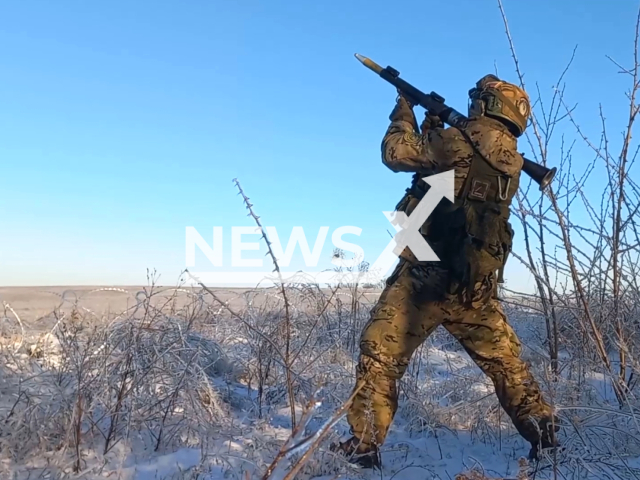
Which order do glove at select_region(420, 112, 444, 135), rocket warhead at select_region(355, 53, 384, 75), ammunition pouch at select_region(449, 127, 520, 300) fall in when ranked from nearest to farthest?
ammunition pouch at select_region(449, 127, 520, 300), glove at select_region(420, 112, 444, 135), rocket warhead at select_region(355, 53, 384, 75)

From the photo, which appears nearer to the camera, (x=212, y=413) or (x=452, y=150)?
(x=452, y=150)

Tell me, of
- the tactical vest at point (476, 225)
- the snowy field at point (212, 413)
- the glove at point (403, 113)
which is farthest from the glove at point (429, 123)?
the snowy field at point (212, 413)

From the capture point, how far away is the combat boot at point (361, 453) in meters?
2.35

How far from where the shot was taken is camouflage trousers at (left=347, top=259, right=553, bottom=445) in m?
2.48

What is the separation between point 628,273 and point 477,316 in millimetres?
1113

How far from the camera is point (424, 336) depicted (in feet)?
8.51

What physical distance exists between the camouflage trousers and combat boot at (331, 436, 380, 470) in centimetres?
10

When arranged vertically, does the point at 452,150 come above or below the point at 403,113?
below

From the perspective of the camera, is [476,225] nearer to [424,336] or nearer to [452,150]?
[452,150]

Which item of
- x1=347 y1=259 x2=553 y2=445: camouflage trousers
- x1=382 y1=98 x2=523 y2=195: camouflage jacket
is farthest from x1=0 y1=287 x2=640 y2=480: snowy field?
x1=382 y1=98 x2=523 y2=195: camouflage jacket

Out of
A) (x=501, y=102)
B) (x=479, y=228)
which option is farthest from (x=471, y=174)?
(x=501, y=102)

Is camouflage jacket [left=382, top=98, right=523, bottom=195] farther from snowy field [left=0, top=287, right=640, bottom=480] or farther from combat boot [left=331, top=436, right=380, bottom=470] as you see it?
combat boot [left=331, top=436, right=380, bottom=470]

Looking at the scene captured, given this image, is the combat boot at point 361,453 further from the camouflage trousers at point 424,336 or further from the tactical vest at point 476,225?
the tactical vest at point 476,225

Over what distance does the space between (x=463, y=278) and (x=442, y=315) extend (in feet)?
0.70
